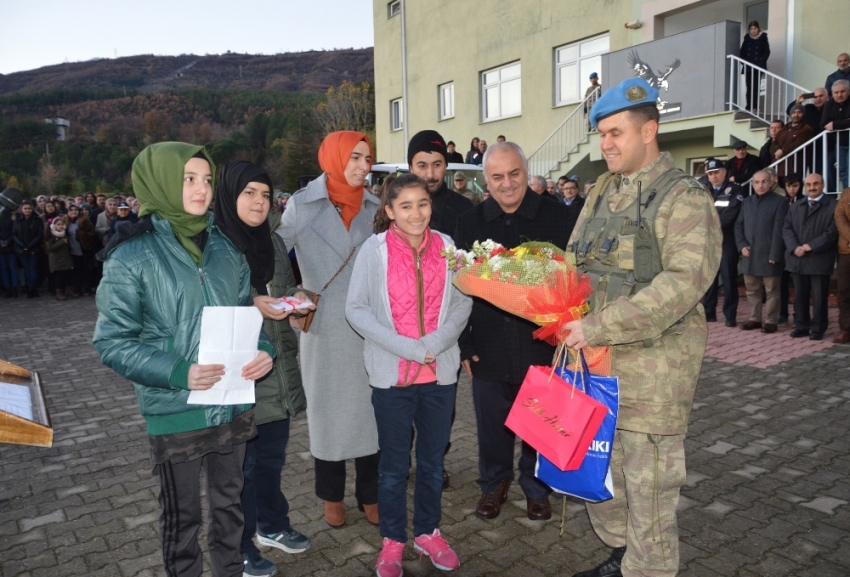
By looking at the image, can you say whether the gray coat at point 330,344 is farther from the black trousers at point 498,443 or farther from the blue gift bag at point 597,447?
the blue gift bag at point 597,447

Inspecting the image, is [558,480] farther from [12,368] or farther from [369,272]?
[12,368]

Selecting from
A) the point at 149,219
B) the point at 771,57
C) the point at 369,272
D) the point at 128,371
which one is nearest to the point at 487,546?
the point at 369,272

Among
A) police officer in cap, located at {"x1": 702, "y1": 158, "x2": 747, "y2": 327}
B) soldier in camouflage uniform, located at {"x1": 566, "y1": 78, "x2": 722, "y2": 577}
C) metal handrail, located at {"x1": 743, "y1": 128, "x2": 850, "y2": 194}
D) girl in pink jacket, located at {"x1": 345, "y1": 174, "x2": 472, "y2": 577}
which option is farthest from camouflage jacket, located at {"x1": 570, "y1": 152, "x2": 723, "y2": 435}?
metal handrail, located at {"x1": 743, "y1": 128, "x2": 850, "y2": 194}

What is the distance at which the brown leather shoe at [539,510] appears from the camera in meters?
3.82

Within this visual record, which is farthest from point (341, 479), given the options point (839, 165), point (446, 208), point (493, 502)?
point (839, 165)

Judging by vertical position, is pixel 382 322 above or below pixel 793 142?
below

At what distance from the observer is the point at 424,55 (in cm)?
2325

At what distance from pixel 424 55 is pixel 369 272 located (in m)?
21.8

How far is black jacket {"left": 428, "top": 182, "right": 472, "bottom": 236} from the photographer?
170 inches

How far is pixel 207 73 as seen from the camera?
11750 cm

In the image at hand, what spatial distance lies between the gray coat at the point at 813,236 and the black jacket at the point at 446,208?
6068mm

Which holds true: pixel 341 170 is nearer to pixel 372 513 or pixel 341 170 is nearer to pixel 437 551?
pixel 372 513

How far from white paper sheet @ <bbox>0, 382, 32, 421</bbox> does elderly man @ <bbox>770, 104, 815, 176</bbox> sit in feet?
38.3

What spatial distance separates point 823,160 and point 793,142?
602mm
